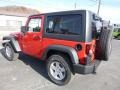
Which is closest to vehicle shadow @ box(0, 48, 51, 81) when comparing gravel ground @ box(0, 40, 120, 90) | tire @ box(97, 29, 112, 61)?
gravel ground @ box(0, 40, 120, 90)

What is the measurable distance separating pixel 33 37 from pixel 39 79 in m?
1.40

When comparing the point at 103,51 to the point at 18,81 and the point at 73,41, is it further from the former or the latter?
the point at 18,81

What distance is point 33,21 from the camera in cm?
570

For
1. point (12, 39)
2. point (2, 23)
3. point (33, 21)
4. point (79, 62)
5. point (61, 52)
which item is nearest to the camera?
point (79, 62)

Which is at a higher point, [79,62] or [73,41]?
[73,41]

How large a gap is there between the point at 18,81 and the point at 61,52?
4.92 feet

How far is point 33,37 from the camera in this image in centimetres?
547

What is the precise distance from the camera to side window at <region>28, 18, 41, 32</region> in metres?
5.33

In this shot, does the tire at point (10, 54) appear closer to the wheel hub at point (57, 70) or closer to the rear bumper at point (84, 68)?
the wheel hub at point (57, 70)

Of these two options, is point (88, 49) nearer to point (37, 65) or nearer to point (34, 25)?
point (34, 25)

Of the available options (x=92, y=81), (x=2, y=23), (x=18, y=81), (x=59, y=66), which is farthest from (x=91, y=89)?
(x=2, y=23)

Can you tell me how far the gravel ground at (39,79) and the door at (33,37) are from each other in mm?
647

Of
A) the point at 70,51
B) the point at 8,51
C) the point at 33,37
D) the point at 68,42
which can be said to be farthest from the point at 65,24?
the point at 8,51

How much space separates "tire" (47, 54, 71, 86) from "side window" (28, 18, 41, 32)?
1.13 metres
